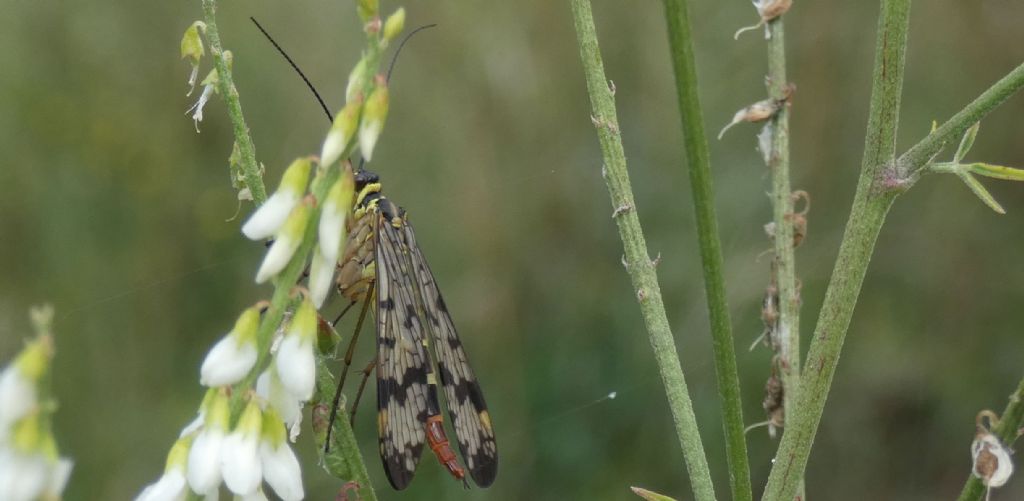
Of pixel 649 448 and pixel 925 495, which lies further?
pixel 925 495

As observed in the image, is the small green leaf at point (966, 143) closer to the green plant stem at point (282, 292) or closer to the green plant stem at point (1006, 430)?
the green plant stem at point (1006, 430)

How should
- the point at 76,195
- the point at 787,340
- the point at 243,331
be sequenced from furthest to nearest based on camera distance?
1. the point at 76,195
2. the point at 787,340
3. the point at 243,331

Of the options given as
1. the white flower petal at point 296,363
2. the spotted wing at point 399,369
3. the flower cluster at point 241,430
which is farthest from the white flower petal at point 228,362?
the spotted wing at point 399,369

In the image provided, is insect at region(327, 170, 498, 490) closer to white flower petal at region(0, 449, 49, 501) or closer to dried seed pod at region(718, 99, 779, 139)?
dried seed pod at region(718, 99, 779, 139)

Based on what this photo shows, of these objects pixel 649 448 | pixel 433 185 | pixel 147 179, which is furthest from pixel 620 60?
pixel 147 179

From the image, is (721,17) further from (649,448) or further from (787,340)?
(787,340)

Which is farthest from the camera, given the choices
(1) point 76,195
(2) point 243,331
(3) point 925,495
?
(3) point 925,495
